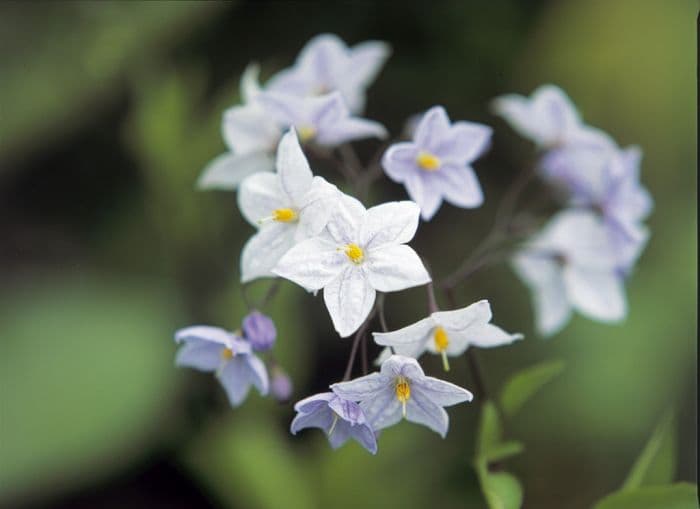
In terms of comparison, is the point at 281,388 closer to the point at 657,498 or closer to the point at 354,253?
the point at 354,253

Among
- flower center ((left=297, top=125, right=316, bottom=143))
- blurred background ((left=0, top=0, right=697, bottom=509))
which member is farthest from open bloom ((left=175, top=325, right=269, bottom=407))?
blurred background ((left=0, top=0, right=697, bottom=509))

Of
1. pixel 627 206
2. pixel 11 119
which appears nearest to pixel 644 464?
pixel 627 206

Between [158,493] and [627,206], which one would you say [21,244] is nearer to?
[158,493]

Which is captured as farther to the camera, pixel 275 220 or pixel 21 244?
pixel 21 244

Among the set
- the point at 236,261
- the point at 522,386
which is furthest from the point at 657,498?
the point at 236,261

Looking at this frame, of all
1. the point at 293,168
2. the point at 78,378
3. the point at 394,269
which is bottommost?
the point at 78,378

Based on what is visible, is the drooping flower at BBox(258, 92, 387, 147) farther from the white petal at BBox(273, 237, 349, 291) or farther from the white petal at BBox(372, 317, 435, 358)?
the white petal at BBox(372, 317, 435, 358)
